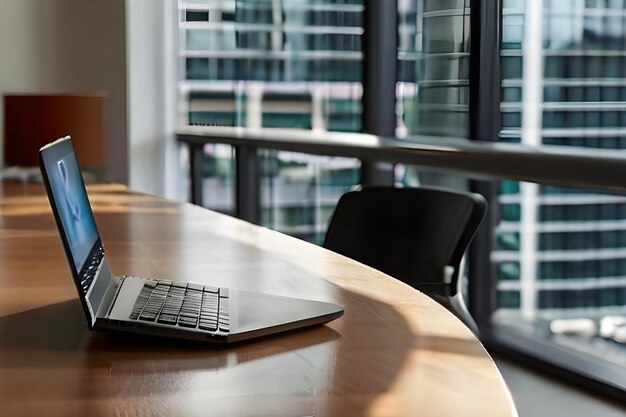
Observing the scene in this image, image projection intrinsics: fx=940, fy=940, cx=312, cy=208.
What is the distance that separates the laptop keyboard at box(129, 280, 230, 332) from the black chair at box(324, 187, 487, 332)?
2.63ft

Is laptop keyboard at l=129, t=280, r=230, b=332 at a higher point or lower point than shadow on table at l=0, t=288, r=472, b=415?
higher

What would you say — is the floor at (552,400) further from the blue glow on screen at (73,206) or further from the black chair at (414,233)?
the blue glow on screen at (73,206)

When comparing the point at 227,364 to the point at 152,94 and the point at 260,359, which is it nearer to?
the point at 260,359

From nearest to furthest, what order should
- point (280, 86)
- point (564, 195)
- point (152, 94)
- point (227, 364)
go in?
point (227, 364) < point (564, 195) < point (280, 86) < point (152, 94)

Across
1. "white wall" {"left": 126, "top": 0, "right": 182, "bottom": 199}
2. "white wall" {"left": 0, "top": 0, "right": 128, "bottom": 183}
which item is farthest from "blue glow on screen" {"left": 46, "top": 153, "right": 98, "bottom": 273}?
"white wall" {"left": 126, "top": 0, "right": 182, "bottom": 199}

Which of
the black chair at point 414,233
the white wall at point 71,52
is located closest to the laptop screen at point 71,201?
the black chair at point 414,233

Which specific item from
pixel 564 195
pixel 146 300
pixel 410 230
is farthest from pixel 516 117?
pixel 146 300

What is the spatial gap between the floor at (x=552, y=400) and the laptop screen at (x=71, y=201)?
1549 mm

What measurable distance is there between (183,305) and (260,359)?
0.20 metres

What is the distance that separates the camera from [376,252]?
2223mm

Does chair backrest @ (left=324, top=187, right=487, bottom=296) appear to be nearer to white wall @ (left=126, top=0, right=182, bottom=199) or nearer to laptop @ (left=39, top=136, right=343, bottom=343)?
laptop @ (left=39, top=136, right=343, bottom=343)

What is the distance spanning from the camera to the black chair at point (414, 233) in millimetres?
2033

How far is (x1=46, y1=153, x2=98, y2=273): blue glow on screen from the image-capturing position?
1.14 meters

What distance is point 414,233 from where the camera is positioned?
85.0 inches
